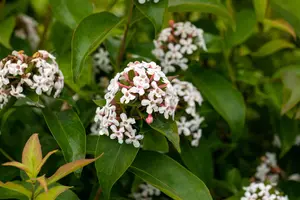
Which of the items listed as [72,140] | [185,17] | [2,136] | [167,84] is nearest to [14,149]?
[2,136]

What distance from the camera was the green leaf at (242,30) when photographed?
223 centimetres

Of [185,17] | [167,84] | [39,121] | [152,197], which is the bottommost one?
[152,197]

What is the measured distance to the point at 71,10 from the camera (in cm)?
207

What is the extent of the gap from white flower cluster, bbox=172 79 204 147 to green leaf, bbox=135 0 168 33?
24 centimetres

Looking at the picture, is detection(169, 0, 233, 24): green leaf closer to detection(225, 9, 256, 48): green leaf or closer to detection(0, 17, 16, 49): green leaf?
detection(225, 9, 256, 48): green leaf

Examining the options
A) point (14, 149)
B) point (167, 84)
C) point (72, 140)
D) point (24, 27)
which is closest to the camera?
point (167, 84)

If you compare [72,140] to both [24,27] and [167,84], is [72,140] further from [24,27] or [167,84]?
[24,27]

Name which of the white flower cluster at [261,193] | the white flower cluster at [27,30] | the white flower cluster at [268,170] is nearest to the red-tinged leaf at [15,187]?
the white flower cluster at [261,193]

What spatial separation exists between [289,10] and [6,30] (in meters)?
1.10

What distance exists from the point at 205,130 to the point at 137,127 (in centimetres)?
59

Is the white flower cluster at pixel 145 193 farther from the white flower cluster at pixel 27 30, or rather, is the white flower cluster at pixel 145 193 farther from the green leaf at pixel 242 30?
the white flower cluster at pixel 27 30

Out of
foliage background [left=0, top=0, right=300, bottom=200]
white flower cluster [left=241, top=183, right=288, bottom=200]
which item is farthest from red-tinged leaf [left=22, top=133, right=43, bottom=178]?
white flower cluster [left=241, top=183, right=288, bottom=200]

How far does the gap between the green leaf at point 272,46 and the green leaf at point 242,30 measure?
0.38 ft

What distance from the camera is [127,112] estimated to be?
63.3 inches
